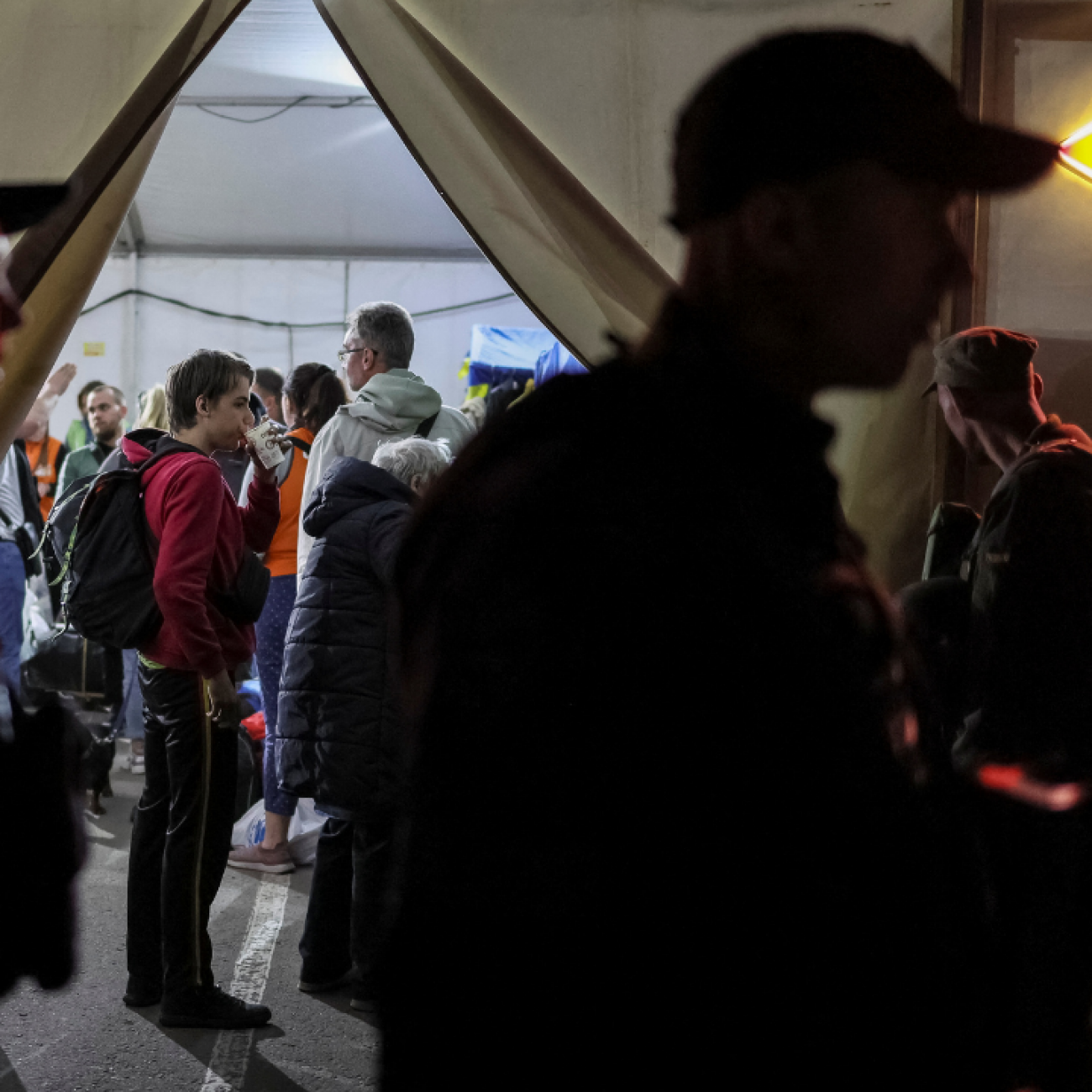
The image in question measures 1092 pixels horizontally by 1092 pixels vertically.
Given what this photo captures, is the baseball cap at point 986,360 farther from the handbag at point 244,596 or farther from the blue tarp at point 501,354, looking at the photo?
the blue tarp at point 501,354

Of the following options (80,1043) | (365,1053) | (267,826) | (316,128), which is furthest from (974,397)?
(316,128)

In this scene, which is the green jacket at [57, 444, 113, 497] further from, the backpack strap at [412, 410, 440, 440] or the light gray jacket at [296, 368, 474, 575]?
the backpack strap at [412, 410, 440, 440]

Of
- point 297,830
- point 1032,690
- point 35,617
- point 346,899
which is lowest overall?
point 297,830

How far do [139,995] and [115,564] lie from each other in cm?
130

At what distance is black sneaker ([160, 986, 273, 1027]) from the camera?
3312mm

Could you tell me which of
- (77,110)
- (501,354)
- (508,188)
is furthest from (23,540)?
(501,354)

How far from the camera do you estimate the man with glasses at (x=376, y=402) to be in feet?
12.8

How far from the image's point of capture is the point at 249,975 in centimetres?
379

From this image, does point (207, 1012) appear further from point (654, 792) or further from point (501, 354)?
point (501, 354)

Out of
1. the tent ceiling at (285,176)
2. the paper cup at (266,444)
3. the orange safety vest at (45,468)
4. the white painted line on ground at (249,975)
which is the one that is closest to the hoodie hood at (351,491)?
the paper cup at (266,444)

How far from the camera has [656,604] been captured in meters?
0.83

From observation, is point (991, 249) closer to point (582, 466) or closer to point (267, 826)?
point (582, 466)

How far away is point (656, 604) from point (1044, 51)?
2350 mm

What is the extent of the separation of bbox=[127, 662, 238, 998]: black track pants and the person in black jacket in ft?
0.69
